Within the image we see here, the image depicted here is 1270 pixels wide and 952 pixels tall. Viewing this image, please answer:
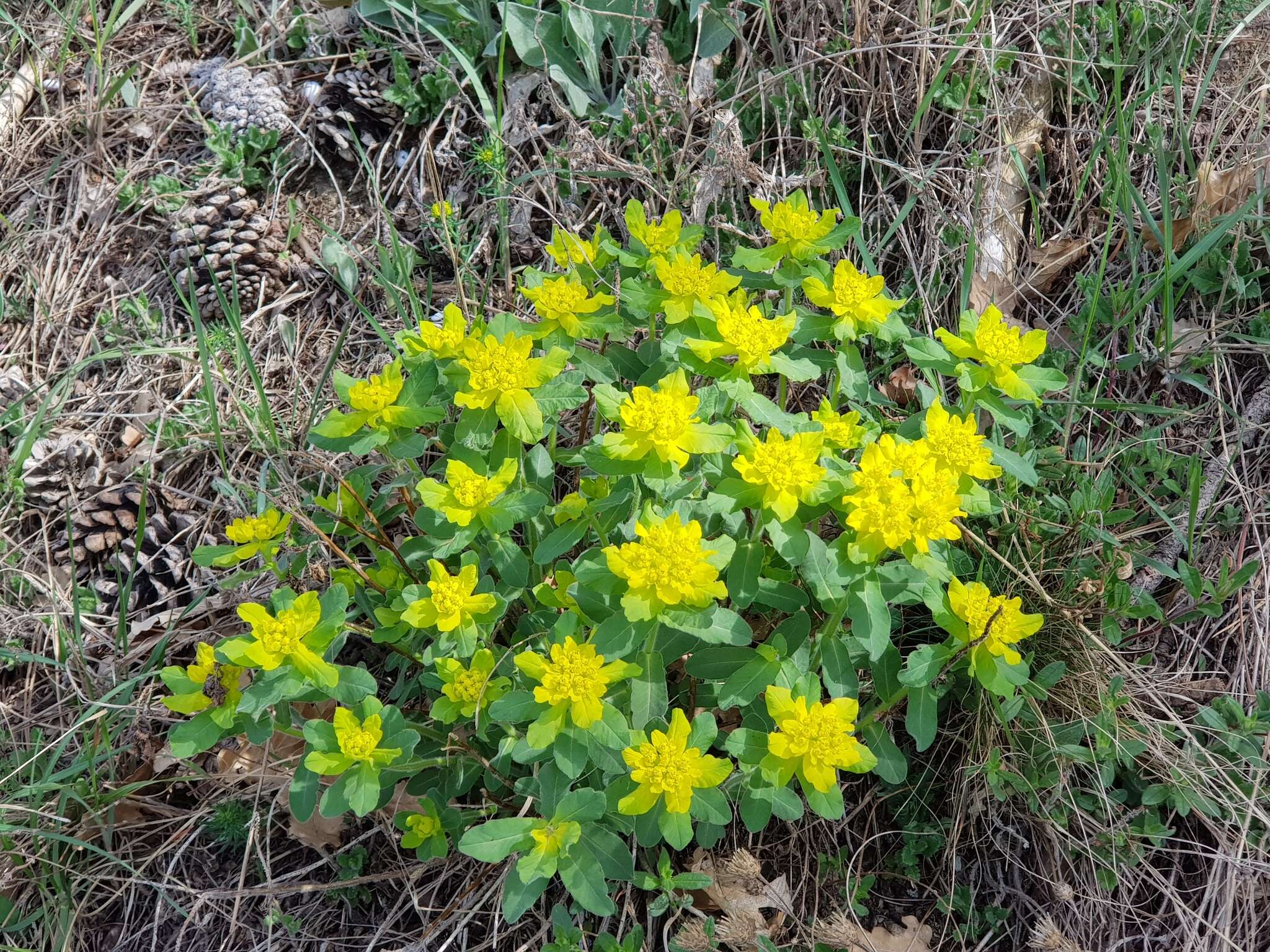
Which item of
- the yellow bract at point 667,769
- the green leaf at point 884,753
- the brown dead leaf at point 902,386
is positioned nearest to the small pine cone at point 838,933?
the green leaf at point 884,753

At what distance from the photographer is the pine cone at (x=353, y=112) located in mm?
3338

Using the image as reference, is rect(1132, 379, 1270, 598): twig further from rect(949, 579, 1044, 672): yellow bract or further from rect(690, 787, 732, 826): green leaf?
rect(690, 787, 732, 826): green leaf

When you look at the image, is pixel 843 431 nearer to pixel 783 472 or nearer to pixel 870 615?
pixel 783 472

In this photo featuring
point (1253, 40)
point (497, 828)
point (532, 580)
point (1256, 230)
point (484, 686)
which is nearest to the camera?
point (497, 828)

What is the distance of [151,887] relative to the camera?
2.47m

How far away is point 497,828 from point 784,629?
73 centimetres

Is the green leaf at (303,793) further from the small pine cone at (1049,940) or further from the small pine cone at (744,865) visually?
the small pine cone at (1049,940)

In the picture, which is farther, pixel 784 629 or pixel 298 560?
pixel 298 560

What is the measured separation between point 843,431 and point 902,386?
0.83 meters

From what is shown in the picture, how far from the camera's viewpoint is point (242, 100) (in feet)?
11.1

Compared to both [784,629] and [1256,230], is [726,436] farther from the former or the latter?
[1256,230]

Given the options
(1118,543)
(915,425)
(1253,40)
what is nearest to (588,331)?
(915,425)

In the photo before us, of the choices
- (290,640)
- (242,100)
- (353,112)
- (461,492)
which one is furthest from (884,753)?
(242,100)

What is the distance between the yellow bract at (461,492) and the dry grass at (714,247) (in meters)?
0.94
